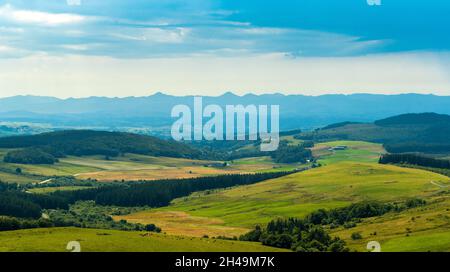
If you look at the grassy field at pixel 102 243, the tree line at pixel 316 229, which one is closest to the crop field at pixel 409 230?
the tree line at pixel 316 229

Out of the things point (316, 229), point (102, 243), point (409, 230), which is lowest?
point (316, 229)

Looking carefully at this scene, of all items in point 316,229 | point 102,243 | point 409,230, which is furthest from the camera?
point 316,229

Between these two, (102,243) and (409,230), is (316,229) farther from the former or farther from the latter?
(102,243)

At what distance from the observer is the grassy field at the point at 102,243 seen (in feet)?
339

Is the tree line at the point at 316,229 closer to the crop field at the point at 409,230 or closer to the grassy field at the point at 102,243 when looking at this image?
the crop field at the point at 409,230

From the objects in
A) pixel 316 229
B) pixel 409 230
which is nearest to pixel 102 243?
pixel 316 229

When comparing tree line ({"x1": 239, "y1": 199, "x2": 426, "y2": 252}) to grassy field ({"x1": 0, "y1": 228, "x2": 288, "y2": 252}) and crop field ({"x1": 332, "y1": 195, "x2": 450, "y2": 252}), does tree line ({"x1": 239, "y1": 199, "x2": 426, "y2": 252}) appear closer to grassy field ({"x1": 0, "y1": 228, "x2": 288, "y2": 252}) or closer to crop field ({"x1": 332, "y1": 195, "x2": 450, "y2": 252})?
crop field ({"x1": 332, "y1": 195, "x2": 450, "y2": 252})

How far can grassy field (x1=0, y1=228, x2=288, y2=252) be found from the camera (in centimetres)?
10319

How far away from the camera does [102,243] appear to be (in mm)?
107562

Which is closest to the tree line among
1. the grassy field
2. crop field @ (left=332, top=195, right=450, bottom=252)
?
crop field @ (left=332, top=195, right=450, bottom=252)
